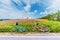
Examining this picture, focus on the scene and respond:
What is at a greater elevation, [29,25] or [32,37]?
[29,25]

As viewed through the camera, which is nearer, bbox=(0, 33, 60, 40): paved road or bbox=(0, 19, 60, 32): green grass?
bbox=(0, 33, 60, 40): paved road

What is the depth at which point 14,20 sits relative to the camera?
218cm

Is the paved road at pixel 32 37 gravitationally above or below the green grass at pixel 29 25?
below

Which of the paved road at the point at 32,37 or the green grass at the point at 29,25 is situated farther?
the green grass at the point at 29,25

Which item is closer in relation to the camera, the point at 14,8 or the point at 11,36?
the point at 11,36

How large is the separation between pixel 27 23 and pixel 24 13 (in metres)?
0.16

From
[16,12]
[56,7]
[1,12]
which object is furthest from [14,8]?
[56,7]

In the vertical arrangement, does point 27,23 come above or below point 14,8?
below

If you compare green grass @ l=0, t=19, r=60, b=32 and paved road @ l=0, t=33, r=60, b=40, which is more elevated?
green grass @ l=0, t=19, r=60, b=32

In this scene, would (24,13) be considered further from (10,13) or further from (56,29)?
(56,29)

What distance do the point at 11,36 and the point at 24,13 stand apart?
15.5 inches

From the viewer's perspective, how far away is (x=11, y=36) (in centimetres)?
206

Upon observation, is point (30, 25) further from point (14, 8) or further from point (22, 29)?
point (14, 8)

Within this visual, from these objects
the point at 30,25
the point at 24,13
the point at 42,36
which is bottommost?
the point at 42,36
